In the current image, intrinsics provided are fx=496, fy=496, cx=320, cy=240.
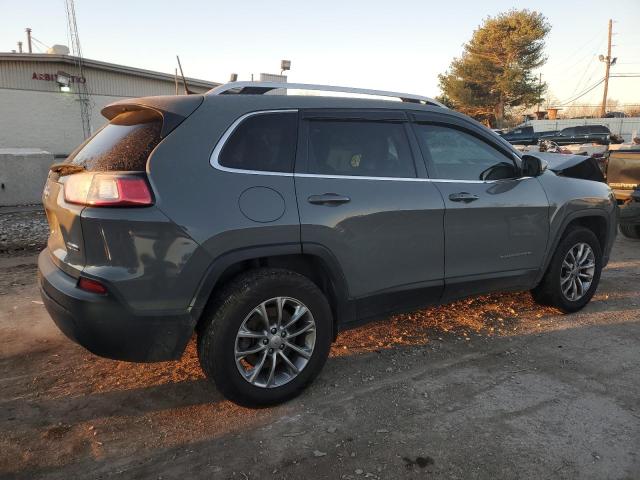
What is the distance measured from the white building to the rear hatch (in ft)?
60.1

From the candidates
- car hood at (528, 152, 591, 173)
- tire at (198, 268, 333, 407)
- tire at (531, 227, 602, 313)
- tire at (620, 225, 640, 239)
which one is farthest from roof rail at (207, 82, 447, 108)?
tire at (620, 225, 640, 239)

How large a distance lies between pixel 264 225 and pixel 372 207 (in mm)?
764

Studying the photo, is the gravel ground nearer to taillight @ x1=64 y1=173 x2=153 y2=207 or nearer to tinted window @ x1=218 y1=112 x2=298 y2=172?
taillight @ x1=64 y1=173 x2=153 y2=207

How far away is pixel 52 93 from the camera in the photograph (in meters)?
19.5

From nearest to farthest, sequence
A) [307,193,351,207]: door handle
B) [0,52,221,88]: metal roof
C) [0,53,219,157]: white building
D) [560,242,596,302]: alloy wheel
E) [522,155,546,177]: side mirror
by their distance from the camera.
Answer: [307,193,351,207]: door handle
[522,155,546,177]: side mirror
[560,242,596,302]: alloy wheel
[0,52,221,88]: metal roof
[0,53,219,157]: white building

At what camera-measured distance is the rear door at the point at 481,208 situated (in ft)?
11.9

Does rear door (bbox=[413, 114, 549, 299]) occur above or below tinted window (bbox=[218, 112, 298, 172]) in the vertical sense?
below

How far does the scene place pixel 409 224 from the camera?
3.35 m

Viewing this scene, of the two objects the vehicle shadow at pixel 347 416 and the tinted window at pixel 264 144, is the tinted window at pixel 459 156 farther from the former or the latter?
the vehicle shadow at pixel 347 416

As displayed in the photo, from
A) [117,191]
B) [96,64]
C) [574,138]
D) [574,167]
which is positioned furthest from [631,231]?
[96,64]

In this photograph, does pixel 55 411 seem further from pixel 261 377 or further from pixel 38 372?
pixel 261 377

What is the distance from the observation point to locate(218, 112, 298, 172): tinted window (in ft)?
9.24

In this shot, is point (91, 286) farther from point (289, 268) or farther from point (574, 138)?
point (574, 138)

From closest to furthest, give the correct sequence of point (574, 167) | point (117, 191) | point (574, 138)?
point (117, 191)
point (574, 167)
point (574, 138)
